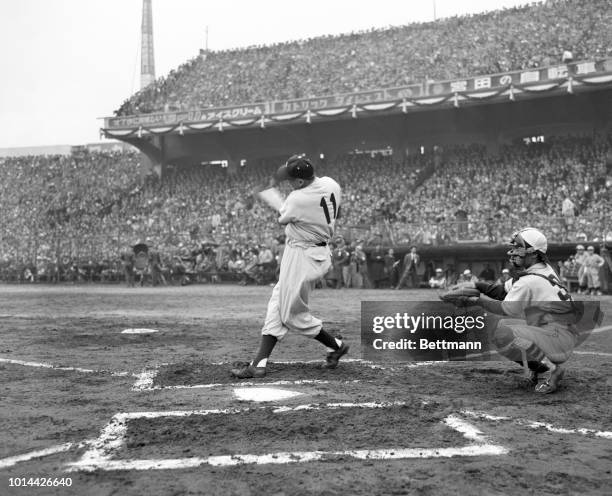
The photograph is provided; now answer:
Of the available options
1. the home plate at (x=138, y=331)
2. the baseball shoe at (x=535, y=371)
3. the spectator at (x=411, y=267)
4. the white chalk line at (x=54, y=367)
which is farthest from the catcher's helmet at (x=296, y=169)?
the spectator at (x=411, y=267)

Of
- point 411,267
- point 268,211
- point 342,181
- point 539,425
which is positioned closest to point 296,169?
point 539,425

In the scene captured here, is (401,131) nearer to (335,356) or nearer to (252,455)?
(335,356)

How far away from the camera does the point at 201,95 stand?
132ft

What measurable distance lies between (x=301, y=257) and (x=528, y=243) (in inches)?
73.7

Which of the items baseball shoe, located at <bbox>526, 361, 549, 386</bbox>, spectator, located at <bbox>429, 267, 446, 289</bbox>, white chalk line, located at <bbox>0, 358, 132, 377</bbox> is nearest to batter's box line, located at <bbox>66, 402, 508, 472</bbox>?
baseball shoe, located at <bbox>526, 361, 549, 386</bbox>

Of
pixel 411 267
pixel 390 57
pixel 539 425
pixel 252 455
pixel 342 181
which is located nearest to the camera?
pixel 252 455

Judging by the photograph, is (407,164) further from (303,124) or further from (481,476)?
(481,476)

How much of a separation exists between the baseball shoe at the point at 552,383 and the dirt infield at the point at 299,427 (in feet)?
0.29

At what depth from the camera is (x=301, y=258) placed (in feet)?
19.6

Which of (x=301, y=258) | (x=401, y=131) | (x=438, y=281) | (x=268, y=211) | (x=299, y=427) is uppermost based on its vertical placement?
(x=401, y=131)

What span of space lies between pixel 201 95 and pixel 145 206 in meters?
7.62

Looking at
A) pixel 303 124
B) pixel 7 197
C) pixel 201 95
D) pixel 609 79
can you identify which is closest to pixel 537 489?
pixel 609 79

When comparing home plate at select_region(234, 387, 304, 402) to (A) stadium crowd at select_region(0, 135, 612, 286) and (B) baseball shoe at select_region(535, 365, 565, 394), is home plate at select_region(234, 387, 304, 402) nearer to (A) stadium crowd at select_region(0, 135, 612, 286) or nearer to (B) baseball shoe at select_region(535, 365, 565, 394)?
(B) baseball shoe at select_region(535, 365, 565, 394)

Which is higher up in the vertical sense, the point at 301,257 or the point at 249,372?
the point at 301,257
